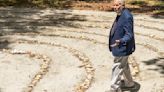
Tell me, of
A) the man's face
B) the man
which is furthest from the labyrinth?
the man's face

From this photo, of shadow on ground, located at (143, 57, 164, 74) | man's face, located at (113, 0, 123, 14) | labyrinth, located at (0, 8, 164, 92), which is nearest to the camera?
man's face, located at (113, 0, 123, 14)

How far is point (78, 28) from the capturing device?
57.2 feet

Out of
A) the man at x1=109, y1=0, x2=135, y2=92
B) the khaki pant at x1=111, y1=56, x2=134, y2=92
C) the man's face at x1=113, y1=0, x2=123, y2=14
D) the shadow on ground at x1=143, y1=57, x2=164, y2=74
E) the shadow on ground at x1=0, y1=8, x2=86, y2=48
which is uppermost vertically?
the man's face at x1=113, y1=0, x2=123, y2=14

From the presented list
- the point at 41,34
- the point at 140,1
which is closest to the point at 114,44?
the point at 41,34

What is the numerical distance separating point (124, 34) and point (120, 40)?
0.71 feet

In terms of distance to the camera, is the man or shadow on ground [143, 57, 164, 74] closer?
the man

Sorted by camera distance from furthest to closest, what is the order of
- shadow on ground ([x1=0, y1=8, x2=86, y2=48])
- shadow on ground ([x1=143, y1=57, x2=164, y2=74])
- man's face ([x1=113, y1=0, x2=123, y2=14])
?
shadow on ground ([x1=0, y1=8, x2=86, y2=48]) → shadow on ground ([x1=143, y1=57, x2=164, y2=74]) → man's face ([x1=113, y1=0, x2=123, y2=14])

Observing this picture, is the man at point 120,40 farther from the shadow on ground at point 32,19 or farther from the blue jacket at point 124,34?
the shadow on ground at point 32,19

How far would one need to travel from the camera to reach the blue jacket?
9.48m

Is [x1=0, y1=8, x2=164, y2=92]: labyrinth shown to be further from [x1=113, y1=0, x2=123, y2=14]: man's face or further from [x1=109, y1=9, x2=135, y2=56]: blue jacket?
[x1=113, y1=0, x2=123, y2=14]: man's face

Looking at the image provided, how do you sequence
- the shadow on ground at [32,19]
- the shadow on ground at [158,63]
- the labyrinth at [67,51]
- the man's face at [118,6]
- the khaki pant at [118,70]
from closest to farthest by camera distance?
1. the man's face at [118,6]
2. the khaki pant at [118,70]
3. the labyrinth at [67,51]
4. the shadow on ground at [158,63]
5. the shadow on ground at [32,19]

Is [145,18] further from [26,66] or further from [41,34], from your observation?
[26,66]

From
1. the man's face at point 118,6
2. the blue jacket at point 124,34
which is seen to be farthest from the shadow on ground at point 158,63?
the man's face at point 118,6

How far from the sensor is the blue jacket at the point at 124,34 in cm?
948
